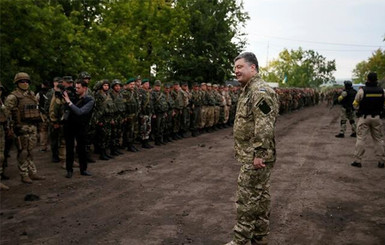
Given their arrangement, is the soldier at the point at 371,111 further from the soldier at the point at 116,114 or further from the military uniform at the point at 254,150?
the soldier at the point at 116,114

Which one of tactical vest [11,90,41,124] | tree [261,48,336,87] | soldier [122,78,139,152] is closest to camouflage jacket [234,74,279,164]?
tactical vest [11,90,41,124]

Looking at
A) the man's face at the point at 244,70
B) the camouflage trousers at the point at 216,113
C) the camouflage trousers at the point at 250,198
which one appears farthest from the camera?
the camouflage trousers at the point at 216,113

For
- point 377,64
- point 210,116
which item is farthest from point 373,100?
point 377,64

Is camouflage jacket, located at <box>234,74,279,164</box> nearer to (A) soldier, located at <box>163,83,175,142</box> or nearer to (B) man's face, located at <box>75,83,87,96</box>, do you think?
(B) man's face, located at <box>75,83,87,96</box>

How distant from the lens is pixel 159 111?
1214 cm

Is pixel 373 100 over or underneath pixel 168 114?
over

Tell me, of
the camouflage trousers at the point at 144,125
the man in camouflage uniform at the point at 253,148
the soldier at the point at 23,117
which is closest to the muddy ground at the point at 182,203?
the soldier at the point at 23,117

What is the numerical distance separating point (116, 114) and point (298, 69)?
3347 inches

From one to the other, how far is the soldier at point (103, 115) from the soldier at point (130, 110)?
0.88m

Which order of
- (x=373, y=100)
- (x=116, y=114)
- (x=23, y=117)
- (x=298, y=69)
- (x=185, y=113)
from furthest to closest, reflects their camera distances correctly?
(x=298, y=69)
(x=185, y=113)
(x=116, y=114)
(x=373, y=100)
(x=23, y=117)

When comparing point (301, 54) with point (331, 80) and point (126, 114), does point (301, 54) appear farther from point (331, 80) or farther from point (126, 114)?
point (126, 114)

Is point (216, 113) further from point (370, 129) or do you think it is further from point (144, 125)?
point (370, 129)

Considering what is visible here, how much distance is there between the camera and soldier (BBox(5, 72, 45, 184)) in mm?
7145

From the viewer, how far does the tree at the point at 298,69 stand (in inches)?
3398
